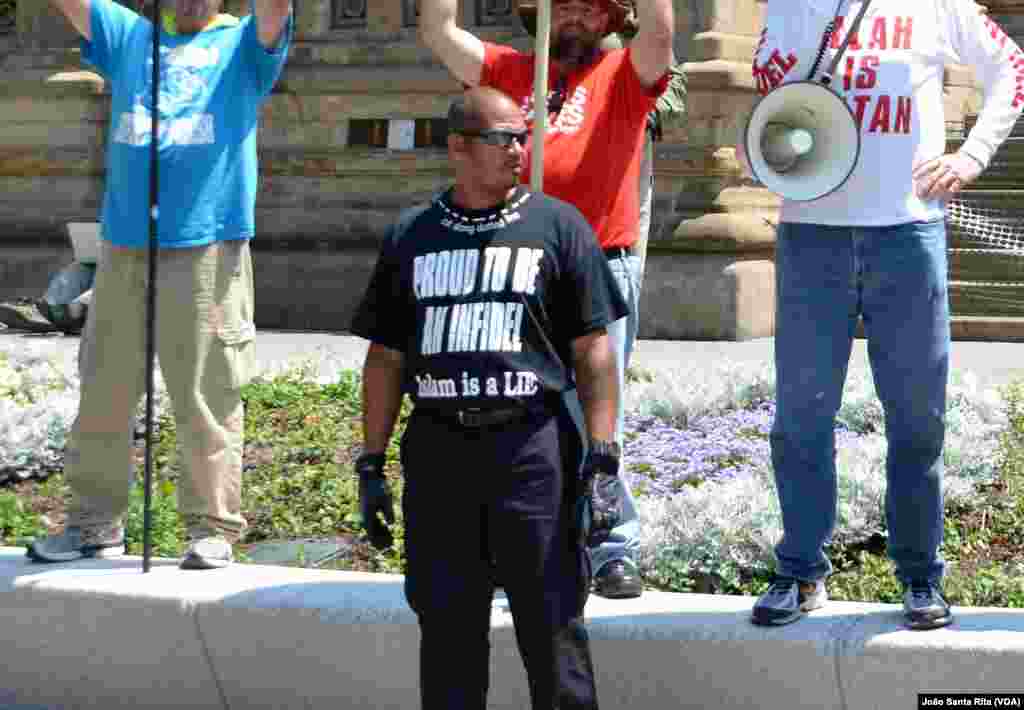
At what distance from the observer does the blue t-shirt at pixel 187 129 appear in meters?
6.20

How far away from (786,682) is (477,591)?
3.04 ft

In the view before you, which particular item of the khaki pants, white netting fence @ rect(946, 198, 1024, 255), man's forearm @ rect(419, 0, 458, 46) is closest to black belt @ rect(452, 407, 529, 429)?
man's forearm @ rect(419, 0, 458, 46)

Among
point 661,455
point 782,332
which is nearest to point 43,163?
point 661,455

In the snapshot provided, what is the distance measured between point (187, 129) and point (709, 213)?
733cm

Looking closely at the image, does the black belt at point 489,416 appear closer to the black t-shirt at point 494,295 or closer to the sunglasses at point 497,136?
the black t-shirt at point 494,295

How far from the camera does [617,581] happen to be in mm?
5566

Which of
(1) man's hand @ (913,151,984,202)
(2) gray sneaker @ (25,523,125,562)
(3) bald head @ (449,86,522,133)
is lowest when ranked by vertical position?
(2) gray sneaker @ (25,523,125,562)

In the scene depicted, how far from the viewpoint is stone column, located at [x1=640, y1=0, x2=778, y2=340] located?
1299 cm

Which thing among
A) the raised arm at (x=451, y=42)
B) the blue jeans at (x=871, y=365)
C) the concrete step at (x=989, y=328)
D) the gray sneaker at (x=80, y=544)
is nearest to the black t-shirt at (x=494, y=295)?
the blue jeans at (x=871, y=365)

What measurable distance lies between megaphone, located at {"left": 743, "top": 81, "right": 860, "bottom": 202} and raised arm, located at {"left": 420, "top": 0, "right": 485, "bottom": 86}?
0.92 meters

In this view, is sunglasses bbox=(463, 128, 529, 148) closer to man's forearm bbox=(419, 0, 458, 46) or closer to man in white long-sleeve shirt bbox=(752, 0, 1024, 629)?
man in white long-sleeve shirt bbox=(752, 0, 1024, 629)

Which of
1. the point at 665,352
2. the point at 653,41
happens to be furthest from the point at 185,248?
the point at 665,352

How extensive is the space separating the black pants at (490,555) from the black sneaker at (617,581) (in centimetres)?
79

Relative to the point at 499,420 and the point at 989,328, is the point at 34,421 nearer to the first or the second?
the point at 499,420
